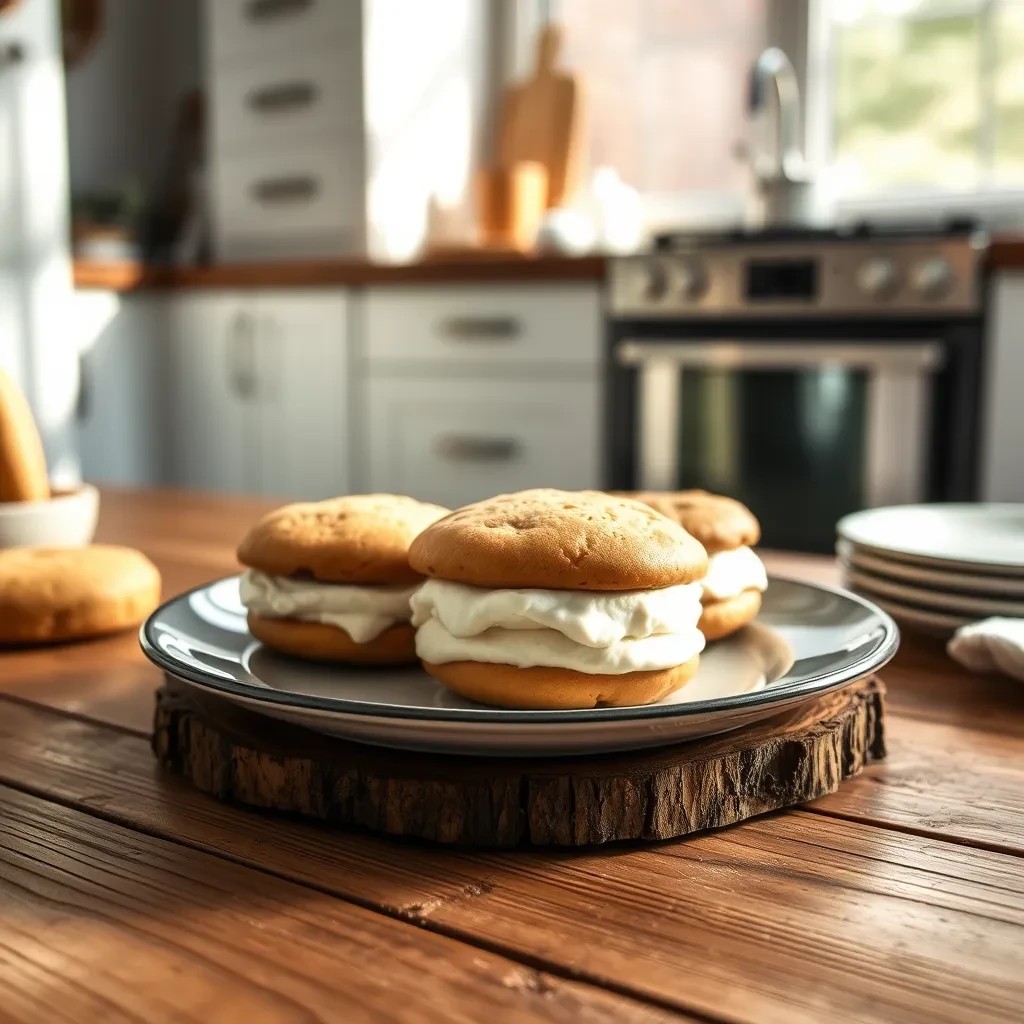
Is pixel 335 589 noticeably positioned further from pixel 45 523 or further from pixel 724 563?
pixel 45 523

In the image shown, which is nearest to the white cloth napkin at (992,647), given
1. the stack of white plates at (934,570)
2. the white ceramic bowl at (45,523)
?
the stack of white plates at (934,570)

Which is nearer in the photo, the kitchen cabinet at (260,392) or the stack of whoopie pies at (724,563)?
the stack of whoopie pies at (724,563)

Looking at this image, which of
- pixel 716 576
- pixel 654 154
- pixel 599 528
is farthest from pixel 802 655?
pixel 654 154

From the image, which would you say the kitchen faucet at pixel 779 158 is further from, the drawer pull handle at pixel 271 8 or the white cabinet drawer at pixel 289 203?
the drawer pull handle at pixel 271 8

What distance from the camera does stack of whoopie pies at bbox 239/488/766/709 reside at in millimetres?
567

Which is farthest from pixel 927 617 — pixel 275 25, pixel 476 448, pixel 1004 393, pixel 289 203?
pixel 275 25

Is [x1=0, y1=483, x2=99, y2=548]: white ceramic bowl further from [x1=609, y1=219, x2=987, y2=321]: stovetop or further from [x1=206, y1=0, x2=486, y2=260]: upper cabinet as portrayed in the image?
[x1=206, y1=0, x2=486, y2=260]: upper cabinet

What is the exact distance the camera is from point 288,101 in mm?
3461

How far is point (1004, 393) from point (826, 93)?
3.94ft

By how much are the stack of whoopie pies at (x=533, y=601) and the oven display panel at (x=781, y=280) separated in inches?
79.9

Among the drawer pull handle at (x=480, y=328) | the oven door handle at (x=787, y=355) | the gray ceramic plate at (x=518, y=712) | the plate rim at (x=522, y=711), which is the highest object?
the drawer pull handle at (x=480, y=328)

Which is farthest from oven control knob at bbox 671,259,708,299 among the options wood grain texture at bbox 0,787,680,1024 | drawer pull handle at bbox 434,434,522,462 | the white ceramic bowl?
wood grain texture at bbox 0,787,680,1024

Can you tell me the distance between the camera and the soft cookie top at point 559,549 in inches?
22.2

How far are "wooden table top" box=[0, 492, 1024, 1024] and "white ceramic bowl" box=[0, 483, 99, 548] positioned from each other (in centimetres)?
38
